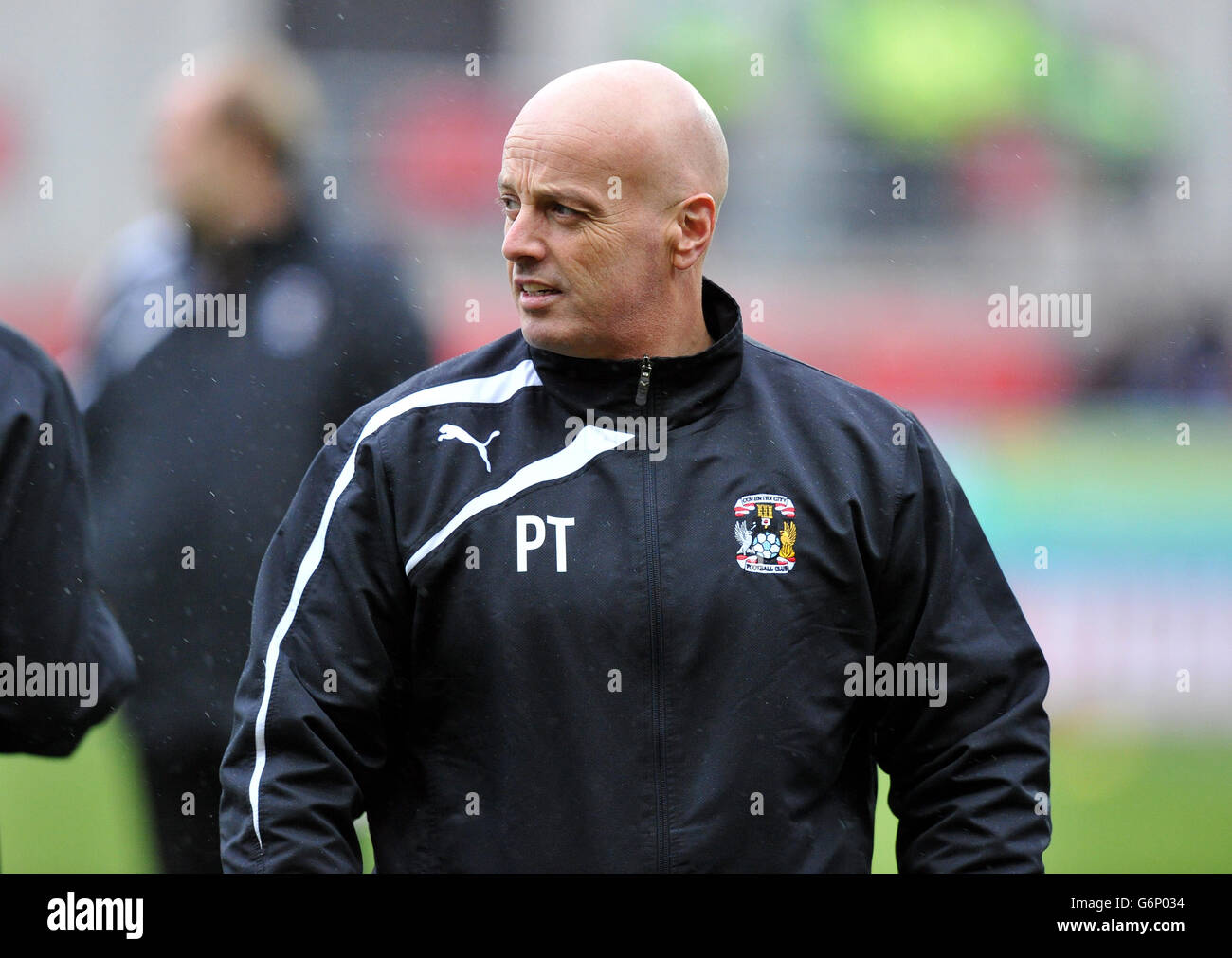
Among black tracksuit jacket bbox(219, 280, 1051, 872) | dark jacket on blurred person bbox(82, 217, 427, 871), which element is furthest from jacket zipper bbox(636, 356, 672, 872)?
dark jacket on blurred person bbox(82, 217, 427, 871)

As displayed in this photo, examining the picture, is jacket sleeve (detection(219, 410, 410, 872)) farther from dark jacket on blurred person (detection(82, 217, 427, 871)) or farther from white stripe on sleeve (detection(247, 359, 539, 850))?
dark jacket on blurred person (detection(82, 217, 427, 871))

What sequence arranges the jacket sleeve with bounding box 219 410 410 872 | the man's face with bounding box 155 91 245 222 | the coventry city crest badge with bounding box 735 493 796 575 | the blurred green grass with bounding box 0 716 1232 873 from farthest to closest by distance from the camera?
the blurred green grass with bounding box 0 716 1232 873, the man's face with bounding box 155 91 245 222, the coventry city crest badge with bounding box 735 493 796 575, the jacket sleeve with bounding box 219 410 410 872

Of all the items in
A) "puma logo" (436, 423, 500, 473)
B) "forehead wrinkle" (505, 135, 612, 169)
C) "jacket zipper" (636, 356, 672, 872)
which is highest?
"forehead wrinkle" (505, 135, 612, 169)

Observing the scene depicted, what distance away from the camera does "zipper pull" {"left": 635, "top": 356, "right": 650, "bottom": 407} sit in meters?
1.74

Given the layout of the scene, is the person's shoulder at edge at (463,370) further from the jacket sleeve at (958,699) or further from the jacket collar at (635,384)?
the jacket sleeve at (958,699)

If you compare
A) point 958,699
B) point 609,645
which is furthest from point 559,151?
point 958,699

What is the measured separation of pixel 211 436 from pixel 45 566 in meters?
0.70

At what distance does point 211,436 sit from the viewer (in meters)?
2.68

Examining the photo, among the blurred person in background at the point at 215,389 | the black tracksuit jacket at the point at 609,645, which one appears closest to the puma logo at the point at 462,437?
the black tracksuit jacket at the point at 609,645

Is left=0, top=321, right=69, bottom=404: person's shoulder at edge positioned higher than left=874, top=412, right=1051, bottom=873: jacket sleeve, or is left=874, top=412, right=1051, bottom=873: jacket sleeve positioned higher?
left=0, top=321, right=69, bottom=404: person's shoulder at edge

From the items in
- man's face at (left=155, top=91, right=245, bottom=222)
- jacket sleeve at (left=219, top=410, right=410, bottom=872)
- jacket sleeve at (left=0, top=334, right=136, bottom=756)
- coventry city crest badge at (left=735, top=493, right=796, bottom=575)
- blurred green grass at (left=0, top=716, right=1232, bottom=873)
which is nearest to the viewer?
jacket sleeve at (left=219, top=410, right=410, bottom=872)

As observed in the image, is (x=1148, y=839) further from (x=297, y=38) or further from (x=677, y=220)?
(x=297, y=38)

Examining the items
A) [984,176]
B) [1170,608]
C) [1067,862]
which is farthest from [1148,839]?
[984,176]

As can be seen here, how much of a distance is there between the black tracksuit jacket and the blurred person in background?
1.00m
